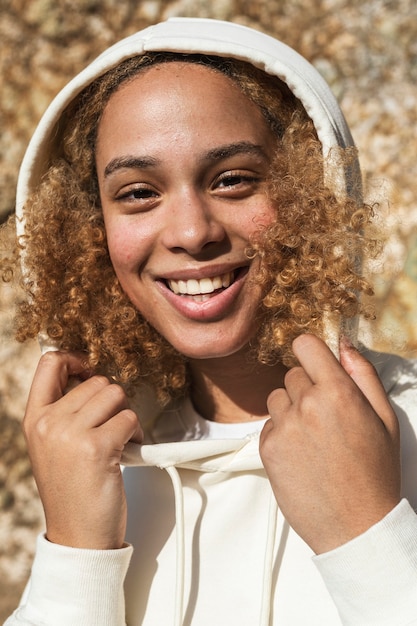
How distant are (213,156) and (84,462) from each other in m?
0.67

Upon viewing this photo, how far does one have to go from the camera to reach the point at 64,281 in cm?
187

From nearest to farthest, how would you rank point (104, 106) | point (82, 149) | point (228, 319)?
point (228, 319)
point (104, 106)
point (82, 149)

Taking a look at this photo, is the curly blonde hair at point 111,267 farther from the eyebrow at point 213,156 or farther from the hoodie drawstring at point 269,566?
the hoodie drawstring at point 269,566

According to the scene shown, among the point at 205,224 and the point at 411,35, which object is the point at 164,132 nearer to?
the point at 205,224

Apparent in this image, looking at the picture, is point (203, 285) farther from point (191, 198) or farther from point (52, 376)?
point (52, 376)

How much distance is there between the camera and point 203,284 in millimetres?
1568

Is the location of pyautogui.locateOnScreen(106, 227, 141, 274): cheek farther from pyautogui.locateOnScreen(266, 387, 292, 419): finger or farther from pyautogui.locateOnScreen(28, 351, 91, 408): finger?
pyautogui.locateOnScreen(266, 387, 292, 419): finger

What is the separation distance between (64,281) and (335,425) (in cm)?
86

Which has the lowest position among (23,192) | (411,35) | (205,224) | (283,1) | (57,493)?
(57,493)

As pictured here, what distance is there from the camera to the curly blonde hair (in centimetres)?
159

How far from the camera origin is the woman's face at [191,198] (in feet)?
4.98

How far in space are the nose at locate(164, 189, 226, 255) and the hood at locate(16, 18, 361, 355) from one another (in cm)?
28

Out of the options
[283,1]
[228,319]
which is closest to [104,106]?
[228,319]

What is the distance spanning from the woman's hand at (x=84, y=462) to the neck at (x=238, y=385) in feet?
0.95
